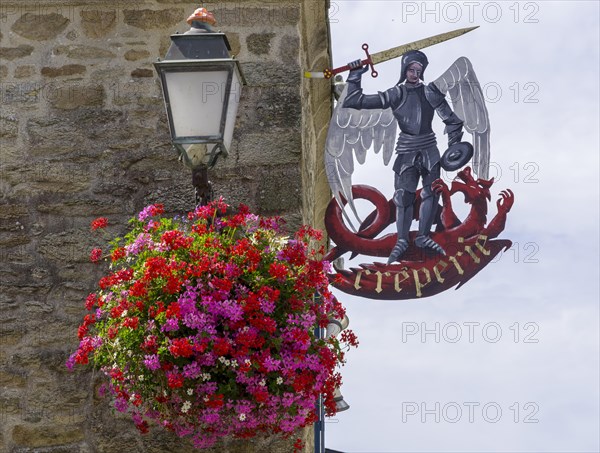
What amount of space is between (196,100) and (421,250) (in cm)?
283

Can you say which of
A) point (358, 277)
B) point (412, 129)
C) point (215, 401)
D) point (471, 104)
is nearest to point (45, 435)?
point (215, 401)

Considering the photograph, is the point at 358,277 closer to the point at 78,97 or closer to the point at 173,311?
the point at 78,97

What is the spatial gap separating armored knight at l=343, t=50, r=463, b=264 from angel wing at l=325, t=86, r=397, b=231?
0.05 meters

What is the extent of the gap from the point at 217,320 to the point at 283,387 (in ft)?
1.17

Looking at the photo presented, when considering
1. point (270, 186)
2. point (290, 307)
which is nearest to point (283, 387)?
point (290, 307)

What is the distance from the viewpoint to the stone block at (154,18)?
5742mm

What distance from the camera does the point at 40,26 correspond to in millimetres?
5789

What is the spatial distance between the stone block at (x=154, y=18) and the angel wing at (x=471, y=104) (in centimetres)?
228

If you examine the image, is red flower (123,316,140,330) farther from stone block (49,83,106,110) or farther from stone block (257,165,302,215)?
stone block (49,83,106,110)

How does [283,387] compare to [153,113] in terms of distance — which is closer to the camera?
[283,387]

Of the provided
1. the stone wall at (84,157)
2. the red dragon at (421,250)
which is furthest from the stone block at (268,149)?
the red dragon at (421,250)

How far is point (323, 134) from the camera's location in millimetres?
7602

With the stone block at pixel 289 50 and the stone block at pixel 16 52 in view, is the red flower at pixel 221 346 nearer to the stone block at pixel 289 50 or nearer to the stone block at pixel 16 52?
the stone block at pixel 289 50

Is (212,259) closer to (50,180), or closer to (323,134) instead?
(50,180)
